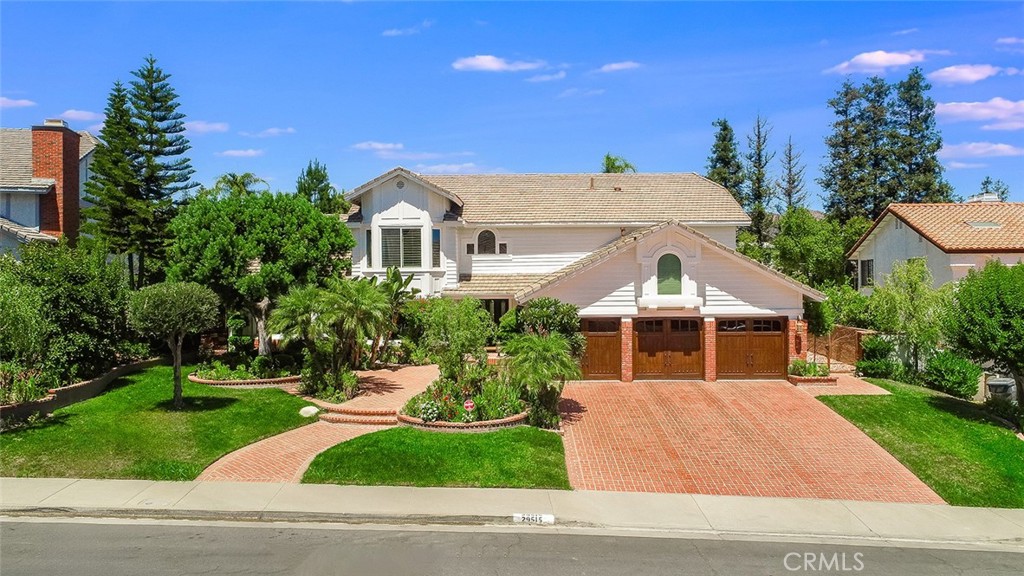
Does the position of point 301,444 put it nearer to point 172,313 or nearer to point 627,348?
point 172,313

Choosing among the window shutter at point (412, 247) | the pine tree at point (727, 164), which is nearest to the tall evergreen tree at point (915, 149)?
the pine tree at point (727, 164)

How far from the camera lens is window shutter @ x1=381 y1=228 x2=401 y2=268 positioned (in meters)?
27.8

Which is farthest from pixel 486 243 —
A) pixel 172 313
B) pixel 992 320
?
pixel 992 320

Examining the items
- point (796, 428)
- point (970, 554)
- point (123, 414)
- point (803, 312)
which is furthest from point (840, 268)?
point (123, 414)

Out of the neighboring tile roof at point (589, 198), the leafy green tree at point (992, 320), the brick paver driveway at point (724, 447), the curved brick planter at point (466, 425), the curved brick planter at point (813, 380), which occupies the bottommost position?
the brick paver driveway at point (724, 447)

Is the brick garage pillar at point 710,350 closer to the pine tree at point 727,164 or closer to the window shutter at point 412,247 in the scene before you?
the window shutter at point 412,247

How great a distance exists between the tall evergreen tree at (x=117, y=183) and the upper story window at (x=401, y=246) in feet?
33.9

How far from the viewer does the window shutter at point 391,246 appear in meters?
27.8

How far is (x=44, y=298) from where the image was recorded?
18.6 m

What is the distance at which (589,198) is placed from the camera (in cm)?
3047

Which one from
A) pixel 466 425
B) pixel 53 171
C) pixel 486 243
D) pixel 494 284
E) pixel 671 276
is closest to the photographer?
pixel 466 425

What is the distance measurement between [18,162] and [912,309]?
126ft

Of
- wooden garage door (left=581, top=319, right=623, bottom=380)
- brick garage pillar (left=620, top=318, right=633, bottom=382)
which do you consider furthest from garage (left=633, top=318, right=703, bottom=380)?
wooden garage door (left=581, top=319, right=623, bottom=380)

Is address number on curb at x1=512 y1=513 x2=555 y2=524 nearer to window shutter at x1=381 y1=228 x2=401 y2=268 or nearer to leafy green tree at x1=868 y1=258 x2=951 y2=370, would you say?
leafy green tree at x1=868 y1=258 x2=951 y2=370
